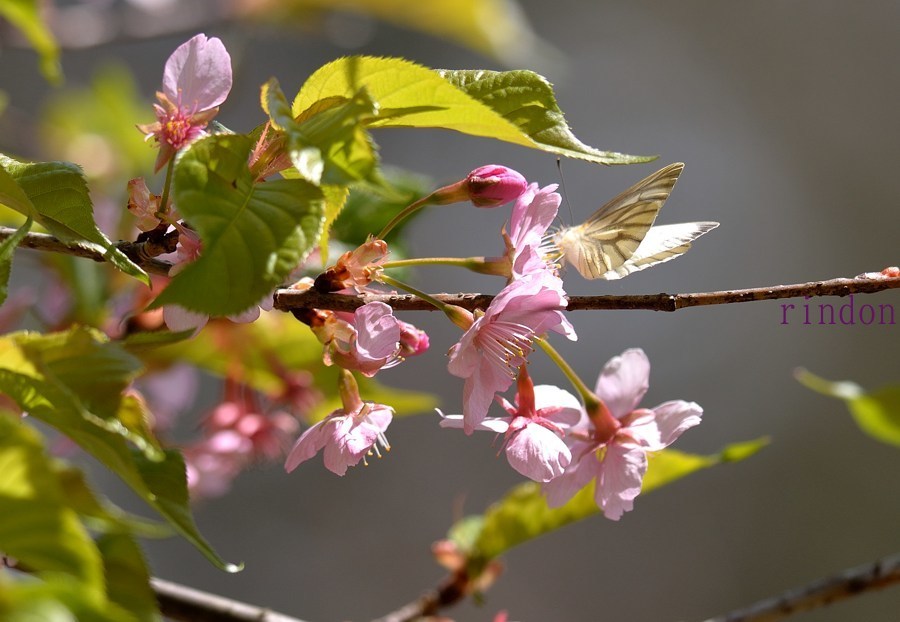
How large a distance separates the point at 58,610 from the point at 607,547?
3405mm

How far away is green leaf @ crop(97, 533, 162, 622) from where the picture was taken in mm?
416

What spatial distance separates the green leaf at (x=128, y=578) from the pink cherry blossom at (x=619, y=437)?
0.24m

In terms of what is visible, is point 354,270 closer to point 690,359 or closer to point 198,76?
point 198,76

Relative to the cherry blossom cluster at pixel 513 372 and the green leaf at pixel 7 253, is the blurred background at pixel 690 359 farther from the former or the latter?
the green leaf at pixel 7 253

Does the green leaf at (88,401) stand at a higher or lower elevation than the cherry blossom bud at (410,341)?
lower

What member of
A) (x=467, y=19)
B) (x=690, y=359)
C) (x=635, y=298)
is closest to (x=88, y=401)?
(x=635, y=298)

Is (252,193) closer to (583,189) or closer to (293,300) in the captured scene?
(293,300)

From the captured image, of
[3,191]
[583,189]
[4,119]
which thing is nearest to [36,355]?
[3,191]

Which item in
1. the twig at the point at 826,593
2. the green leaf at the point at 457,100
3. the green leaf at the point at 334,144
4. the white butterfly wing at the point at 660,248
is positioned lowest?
the twig at the point at 826,593

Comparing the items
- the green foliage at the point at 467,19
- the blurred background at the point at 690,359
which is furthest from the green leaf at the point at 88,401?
the blurred background at the point at 690,359

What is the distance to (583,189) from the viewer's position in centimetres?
411

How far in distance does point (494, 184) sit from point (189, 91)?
0.18 m

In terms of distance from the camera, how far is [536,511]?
2.60ft

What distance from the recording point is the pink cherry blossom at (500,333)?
451mm
